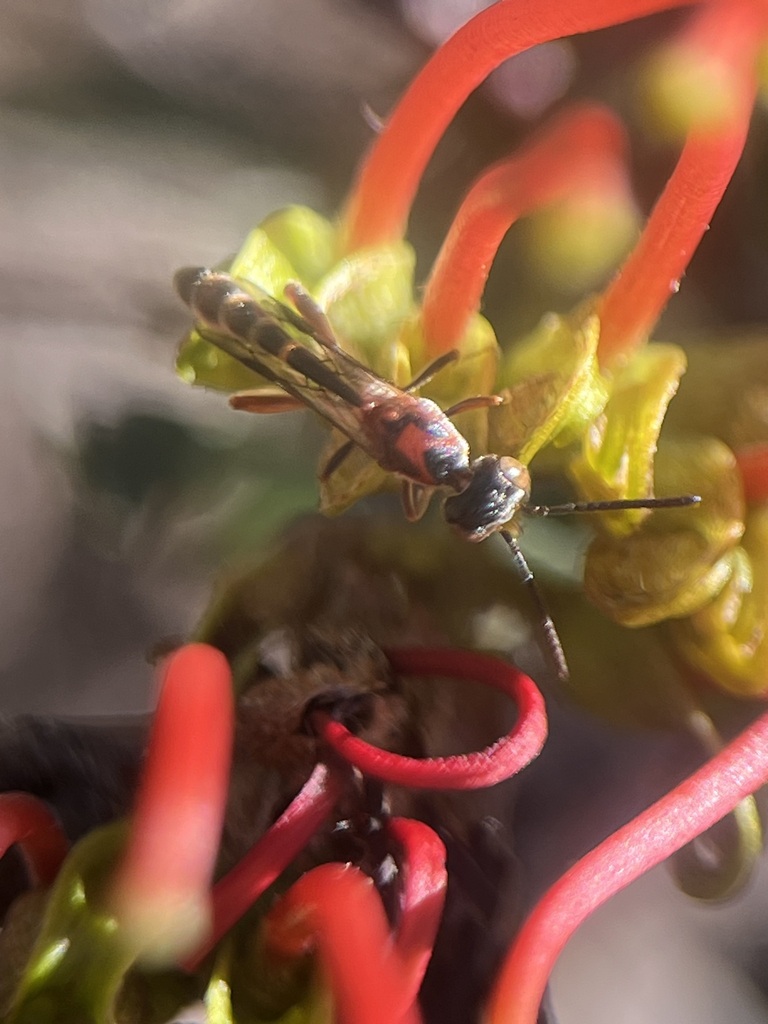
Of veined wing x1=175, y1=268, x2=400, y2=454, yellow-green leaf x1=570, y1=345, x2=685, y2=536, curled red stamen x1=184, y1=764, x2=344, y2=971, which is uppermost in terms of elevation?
yellow-green leaf x1=570, y1=345, x2=685, y2=536

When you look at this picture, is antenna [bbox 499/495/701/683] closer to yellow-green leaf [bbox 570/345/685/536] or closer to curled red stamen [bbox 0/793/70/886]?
yellow-green leaf [bbox 570/345/685/536]

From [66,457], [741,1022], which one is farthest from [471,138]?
[741,1022]

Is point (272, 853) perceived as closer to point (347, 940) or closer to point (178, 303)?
point (347, 940)

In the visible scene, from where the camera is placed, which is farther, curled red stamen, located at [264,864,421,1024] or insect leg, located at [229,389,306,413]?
insect leg, located at [229,389,306,413]

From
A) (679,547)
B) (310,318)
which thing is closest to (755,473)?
(679,547)

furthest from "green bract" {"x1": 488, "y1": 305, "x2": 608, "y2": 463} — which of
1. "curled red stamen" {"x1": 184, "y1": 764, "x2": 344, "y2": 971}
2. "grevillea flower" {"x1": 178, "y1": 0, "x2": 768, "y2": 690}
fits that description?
"curled red stamen" {"x1": 184, "y1": 764, "x2": 344, "y2": 971}

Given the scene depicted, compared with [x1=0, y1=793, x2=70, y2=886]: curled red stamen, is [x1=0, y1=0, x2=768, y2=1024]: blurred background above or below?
above

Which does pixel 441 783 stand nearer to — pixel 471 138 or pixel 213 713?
pixel 213 713
